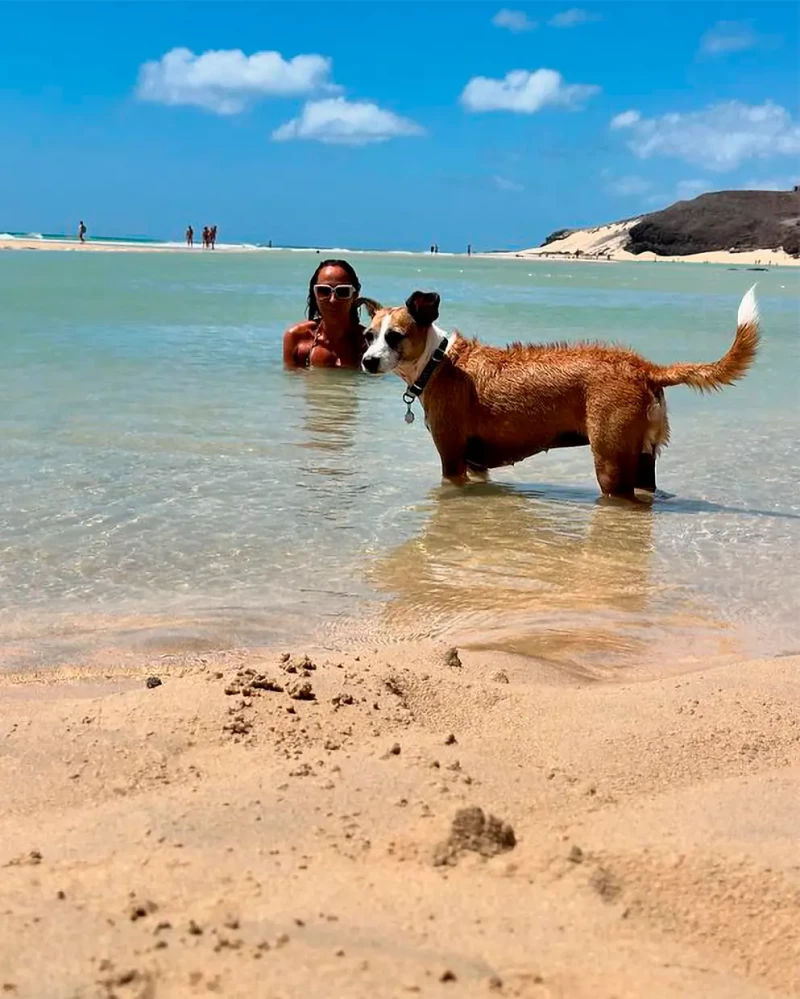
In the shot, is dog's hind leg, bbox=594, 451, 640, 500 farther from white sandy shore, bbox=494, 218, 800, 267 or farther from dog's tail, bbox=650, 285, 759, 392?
white sandy shore, bbox=494, 218, 800, 267

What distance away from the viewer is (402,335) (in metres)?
6.45

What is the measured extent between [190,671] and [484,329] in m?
12.4

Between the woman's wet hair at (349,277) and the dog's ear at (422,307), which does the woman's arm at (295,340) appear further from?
the dog's ear at (422,307)

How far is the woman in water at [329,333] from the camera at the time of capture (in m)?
11.6

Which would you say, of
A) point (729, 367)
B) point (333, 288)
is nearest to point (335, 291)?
point (333, 288)

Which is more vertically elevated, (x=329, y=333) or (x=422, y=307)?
(x=422, y=307)

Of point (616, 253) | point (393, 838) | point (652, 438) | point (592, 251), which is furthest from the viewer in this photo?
point (592, 251)

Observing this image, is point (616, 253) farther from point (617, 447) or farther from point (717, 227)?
point (617, 447)

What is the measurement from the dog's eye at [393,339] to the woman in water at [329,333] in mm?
5204

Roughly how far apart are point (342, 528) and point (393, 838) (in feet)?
11.7

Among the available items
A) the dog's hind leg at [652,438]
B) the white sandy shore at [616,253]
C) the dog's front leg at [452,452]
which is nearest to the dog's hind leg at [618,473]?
the dog's hind leg at [652,438]

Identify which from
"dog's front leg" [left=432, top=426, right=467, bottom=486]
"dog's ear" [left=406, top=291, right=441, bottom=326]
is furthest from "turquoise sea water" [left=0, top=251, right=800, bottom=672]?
"dog's ear" [left=406, top=291, right=441, bottom=326]

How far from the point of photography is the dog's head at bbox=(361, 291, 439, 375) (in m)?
6.46

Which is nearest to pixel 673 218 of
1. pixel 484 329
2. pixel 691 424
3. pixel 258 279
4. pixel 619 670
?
pixel 258 279
